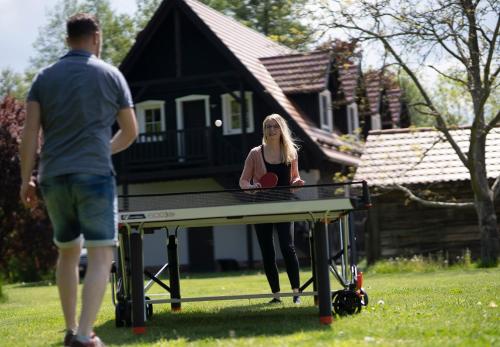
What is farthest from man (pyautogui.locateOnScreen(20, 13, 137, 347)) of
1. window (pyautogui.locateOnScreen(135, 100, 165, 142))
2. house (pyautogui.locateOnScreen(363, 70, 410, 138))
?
window (pyautogui.locateOnScreen(135, 100, 165, 142))

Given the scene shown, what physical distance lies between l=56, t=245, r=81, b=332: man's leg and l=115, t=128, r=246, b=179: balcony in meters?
25.5

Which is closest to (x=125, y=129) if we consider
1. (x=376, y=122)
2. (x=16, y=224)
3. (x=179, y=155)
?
(x=179, y=155)

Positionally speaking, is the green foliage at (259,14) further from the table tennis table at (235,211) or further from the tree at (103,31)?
the table tennis table at (235,211)

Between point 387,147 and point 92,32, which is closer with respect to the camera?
point 92,32

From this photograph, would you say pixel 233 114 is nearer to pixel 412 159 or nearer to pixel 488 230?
pixel 412 159

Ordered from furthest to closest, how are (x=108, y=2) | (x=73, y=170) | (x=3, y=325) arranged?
(x=108, y=2)
(x=3, y=325)
(x=73, y=170)

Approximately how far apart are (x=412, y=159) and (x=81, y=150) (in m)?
22.2

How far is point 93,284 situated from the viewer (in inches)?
249

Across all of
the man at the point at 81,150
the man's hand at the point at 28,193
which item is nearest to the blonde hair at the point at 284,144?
the man at the point at 81,150

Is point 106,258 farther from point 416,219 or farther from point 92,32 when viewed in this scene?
point 416,219

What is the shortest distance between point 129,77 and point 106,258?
28408 millimetres

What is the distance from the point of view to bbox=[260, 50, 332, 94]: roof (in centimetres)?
3378

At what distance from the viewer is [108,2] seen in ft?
199

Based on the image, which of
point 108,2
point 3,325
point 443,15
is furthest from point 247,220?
point 108,2
